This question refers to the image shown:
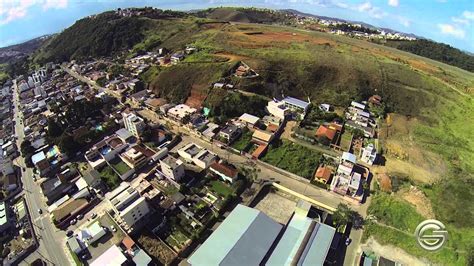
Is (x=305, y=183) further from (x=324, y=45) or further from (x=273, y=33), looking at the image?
(x=273, y=33)

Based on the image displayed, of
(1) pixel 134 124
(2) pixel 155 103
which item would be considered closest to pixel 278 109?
(2) pixel 155 103

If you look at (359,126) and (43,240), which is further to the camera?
(359,126)

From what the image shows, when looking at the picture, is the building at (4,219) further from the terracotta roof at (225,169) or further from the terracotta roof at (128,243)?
the terracotta roof at (225,169)

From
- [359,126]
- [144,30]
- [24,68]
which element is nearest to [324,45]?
[359,126]

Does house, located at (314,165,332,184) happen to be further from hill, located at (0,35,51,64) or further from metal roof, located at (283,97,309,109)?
hill, located at (0,35,51,64)

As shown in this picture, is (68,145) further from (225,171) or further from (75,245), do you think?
(225,171)

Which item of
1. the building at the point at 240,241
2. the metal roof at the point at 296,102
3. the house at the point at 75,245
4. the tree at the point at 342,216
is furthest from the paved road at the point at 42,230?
the metal roof at the point at 296,102
